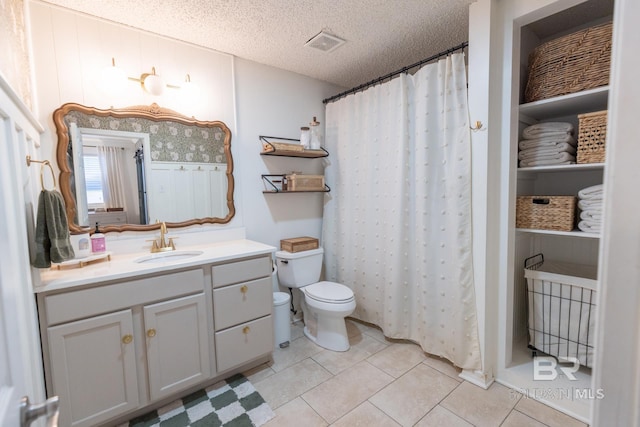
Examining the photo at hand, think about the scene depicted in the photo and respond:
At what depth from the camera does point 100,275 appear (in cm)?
140

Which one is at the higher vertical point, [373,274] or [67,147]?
[67,147]

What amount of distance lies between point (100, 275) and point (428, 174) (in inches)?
79.2

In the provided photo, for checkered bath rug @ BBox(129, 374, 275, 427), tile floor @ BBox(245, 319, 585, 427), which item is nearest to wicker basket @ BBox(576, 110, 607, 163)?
tile floor @ BBox(245, 319, 585, 427)

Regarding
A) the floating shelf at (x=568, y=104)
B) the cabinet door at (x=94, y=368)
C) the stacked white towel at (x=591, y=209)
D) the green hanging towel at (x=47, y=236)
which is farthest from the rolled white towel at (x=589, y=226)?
the green hanging towel at (x=47, y=236)

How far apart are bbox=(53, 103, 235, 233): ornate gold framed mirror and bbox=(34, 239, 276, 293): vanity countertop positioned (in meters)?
0.29

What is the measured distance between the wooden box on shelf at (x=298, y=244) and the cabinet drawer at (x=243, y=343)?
0.65 meters

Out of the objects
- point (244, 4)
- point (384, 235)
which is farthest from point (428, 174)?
point (244, 4)

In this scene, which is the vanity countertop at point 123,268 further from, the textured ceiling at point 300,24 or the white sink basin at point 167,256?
the textured ceiling at point 300,24

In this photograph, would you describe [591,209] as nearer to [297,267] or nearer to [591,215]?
[591,215]

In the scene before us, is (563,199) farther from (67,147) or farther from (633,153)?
(67,147)

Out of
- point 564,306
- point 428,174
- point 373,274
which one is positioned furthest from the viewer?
point 373,274

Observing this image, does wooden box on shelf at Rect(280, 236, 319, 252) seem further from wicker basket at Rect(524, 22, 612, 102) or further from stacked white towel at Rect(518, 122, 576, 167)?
wicker basket at Rect(524, 22, 612, 102)


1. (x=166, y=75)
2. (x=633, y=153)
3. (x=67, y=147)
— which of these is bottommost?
(x=633, y=153)

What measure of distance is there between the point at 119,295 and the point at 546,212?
2.42 meters
